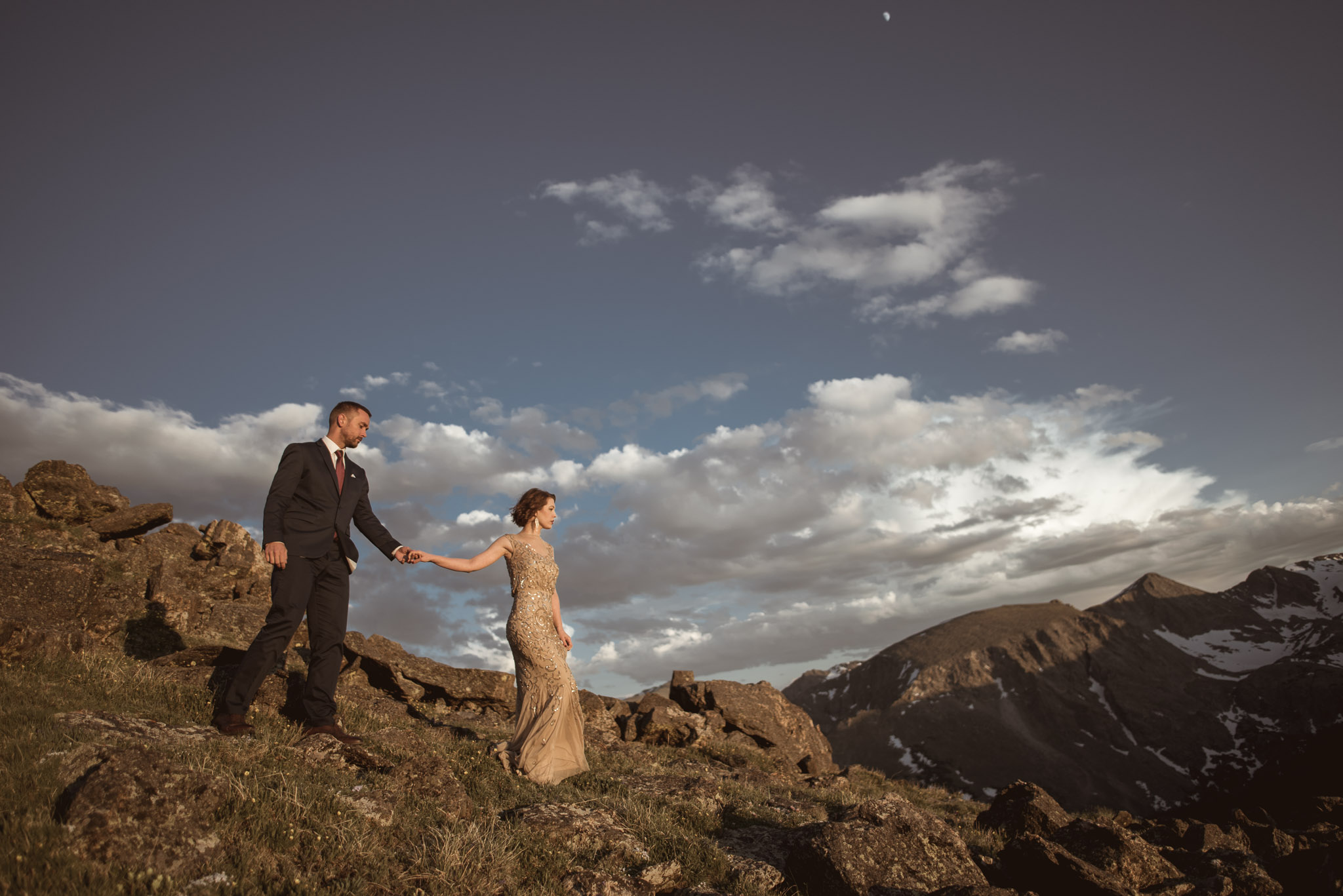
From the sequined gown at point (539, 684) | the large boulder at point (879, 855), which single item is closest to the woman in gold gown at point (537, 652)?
the sequined gown at point (539, 684)

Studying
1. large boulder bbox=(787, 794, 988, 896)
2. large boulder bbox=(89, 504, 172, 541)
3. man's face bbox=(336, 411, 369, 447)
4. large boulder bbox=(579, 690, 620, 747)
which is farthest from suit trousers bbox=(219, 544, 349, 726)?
large boulder bbox=(89, 504, 172, 541)

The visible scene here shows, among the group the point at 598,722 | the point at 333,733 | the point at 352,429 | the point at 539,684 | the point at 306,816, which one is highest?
the point at 352,429

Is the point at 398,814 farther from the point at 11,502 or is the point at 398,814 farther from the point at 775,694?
the point at 11,502

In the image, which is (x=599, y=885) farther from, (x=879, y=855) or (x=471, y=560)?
(x=471, y=560)

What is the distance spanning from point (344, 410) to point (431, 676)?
8.15 metres

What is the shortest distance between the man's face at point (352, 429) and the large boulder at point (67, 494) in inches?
610

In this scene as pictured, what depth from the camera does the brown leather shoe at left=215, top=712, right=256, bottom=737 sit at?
7.03 m

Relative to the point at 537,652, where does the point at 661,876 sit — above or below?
below

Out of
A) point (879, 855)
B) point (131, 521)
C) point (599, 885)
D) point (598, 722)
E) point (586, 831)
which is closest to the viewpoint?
point (599, 885)

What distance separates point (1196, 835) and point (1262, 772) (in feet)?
552

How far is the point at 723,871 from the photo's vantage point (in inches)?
235

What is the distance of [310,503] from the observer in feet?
25.2

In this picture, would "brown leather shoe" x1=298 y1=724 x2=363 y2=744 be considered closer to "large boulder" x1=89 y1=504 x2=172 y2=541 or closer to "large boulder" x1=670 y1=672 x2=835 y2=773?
"large boulder" x1=670 y1=672 x2=835 y2=773

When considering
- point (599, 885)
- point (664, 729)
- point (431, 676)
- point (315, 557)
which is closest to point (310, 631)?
point (315, 557)
